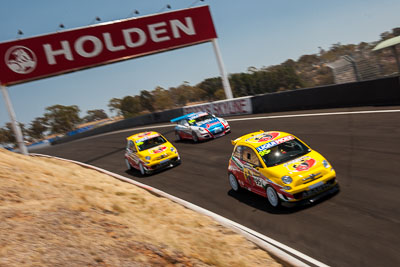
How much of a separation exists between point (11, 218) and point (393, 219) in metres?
7.01

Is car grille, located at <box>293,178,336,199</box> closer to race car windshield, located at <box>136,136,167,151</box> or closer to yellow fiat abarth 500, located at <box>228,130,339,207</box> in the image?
yellow fiat abarth 500, located at <box>228,130,339,207</box>

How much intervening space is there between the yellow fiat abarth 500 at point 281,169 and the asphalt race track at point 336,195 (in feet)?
1.29

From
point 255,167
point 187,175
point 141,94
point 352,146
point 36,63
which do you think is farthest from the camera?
point 141,94

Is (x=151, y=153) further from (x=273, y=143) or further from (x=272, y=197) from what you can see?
(x=272, y=197)

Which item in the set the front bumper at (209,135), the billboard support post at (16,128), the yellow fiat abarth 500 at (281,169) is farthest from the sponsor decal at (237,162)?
the billboard support post at (16,128)

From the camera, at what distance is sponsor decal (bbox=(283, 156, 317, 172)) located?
881 cm

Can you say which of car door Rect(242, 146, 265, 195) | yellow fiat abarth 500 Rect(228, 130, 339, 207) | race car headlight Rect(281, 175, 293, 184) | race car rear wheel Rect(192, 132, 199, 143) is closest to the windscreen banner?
race car rear wheel Rect(192, 132, 199, 143)

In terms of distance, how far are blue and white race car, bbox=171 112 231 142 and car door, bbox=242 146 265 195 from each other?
9.50 m

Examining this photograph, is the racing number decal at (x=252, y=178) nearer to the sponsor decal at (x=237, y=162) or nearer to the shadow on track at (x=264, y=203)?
the sponsor decal at (x=237, y=162)

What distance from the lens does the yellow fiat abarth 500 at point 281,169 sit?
8617 millimetres

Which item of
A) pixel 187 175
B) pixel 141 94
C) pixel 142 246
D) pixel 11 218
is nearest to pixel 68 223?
pixel 11 218

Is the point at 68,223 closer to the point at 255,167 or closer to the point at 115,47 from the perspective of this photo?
the point at 255,167

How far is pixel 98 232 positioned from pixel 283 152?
506 cm

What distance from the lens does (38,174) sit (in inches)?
406
